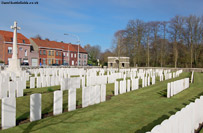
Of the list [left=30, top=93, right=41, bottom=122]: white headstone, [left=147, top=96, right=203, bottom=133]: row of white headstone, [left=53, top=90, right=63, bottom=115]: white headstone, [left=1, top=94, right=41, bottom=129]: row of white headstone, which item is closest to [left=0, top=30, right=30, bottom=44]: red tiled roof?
[left=53, top=90, right=63, bottom=115]: white headstone

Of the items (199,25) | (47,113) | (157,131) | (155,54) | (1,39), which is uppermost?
(199,25)

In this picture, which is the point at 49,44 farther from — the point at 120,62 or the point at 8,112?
the point at 8,112

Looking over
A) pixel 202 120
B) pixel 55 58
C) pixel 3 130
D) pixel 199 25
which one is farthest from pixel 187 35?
pixel 3 130

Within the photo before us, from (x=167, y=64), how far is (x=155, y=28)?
10023mm

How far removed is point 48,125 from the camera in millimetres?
5109

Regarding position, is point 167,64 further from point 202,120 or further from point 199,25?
point 202,120

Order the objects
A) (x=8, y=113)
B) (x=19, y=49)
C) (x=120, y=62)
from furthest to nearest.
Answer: (x=19, y=49) < (x=120, y=62) < (x=8, y=113)

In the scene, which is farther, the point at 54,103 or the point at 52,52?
the point at 52,52

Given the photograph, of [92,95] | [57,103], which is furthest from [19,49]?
[57,103]

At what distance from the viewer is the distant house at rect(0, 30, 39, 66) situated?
42.8 metres

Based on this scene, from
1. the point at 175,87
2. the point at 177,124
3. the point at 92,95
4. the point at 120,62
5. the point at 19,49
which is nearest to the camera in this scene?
the point at 177,124

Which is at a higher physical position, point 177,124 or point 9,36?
point 9,36

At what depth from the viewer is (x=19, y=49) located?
46031 mm

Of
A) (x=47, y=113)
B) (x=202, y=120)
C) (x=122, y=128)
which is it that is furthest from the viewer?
(x=47, y=113)
